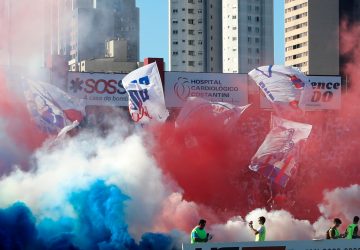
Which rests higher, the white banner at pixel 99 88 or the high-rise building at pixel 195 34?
the high-rise building at pixel 195 34

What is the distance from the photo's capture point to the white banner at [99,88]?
46750mm

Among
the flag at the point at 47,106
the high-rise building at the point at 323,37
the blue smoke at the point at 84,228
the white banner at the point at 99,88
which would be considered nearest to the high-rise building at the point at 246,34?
the high-rise building at the point at 323,37

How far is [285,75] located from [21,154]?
454 inches

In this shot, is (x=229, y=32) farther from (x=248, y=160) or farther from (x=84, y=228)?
(x=84, y=228)

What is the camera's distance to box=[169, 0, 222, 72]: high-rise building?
137875mm

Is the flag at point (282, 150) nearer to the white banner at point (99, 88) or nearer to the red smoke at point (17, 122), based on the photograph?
the white banner at point (99, 88)

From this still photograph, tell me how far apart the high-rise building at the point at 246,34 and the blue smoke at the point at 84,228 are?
348 feet

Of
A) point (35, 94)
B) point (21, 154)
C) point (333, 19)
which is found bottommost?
point (21, 154)

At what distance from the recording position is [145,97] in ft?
134

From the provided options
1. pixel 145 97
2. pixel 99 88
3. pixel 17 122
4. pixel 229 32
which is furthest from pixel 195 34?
pixel 145 97

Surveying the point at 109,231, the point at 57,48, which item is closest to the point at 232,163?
the point at 109,231

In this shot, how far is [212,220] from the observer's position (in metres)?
41.6

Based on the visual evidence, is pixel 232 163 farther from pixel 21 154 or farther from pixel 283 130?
pixel 21 154

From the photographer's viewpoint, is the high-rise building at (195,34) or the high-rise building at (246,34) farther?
the high-rise building at (246,34)
